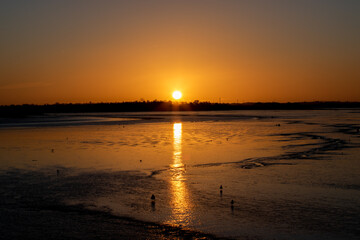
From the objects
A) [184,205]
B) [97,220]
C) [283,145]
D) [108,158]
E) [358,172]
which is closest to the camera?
[97,220]

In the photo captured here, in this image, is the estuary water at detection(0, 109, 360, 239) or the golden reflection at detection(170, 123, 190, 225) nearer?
the estuary water at detection(0, 109, 360, 239)

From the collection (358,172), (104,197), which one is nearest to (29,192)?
(104,197)

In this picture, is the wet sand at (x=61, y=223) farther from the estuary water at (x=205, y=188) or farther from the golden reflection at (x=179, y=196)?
the golden reflection at (x=179, y=196)

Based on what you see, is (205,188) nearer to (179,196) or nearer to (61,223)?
(179,196)

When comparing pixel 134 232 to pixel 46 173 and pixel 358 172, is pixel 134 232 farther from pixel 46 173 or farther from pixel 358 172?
pixel 358 172

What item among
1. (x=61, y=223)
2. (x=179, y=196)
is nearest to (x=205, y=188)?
(x=179, y=196)

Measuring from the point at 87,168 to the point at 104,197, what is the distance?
642 cm

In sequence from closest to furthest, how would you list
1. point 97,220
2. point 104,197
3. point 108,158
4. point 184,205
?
point 97,220
point 184,205
point 104,197
point 108,158

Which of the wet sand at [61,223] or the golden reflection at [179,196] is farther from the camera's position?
the golden reflection at [179,196]

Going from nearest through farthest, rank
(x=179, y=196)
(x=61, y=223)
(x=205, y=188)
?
1. (x=61, y=223)
2. (x=179, y=196)
3. (x=205, y=188)

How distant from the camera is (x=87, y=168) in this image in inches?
778

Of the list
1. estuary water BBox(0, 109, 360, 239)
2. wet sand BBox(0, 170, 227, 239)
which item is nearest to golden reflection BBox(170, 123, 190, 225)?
estuary water BBox(0, 109, 360, 239)

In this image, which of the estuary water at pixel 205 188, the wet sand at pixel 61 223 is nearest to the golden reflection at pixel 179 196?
the estuary water at pixel 205 188

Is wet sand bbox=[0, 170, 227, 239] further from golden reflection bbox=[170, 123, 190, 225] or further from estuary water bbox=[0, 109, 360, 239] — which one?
golden reflection bbox=[170, 123, 190, 225]
